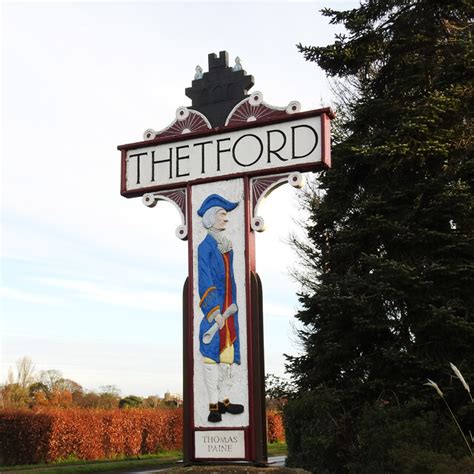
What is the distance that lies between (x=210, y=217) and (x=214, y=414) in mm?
2384

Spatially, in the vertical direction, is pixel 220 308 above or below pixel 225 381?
above

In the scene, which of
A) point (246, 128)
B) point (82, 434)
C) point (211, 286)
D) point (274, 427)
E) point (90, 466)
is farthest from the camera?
point (274, 427)

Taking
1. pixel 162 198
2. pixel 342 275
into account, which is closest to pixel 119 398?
pixel 342 275

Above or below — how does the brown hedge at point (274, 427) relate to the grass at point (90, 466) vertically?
above

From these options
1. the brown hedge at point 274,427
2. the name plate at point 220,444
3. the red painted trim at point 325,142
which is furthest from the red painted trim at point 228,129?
the brown hedge at point 274,427

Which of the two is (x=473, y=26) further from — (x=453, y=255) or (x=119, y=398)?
(x=119, y=398)

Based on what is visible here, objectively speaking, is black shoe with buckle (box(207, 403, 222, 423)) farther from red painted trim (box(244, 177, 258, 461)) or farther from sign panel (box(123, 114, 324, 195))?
sign panel (box(123, 114, 324, 195))

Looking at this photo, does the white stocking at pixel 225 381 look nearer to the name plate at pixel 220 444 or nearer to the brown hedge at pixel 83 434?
the name plate at pixel 220 444

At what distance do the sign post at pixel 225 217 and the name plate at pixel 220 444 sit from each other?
0.01 metres

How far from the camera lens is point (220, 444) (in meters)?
8.77

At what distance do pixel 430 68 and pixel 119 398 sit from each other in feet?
127

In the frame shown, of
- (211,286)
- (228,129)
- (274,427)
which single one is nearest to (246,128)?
(228,129)

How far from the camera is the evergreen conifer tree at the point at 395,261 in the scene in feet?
40.7

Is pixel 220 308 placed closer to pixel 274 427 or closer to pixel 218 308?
pixel 218 308
